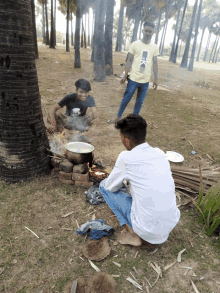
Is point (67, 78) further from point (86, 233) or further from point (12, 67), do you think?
point (86, 233)

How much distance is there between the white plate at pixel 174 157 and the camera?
474 cm

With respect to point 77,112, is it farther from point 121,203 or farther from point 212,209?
point 212,209

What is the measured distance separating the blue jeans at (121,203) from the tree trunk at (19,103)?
148cm

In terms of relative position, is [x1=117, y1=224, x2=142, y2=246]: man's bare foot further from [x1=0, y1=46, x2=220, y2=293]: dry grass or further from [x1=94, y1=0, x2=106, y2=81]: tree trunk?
[x1=94, y1=0, x2=106, y2=81]: tree trunk

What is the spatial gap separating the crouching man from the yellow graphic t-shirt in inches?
68.0

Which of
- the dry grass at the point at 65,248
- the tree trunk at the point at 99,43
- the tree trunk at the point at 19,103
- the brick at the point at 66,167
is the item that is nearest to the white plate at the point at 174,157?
the dry grass at the point at 65,248

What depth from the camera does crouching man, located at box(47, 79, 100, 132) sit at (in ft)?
13.8

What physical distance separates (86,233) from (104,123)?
4439 mm

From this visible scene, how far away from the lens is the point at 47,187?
3502 mm

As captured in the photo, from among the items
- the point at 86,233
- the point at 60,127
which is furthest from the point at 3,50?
the point at 86,233

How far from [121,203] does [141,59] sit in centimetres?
419

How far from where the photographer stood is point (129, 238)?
8.73ft

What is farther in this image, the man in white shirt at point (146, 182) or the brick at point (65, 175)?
the brick at point (65, 175)

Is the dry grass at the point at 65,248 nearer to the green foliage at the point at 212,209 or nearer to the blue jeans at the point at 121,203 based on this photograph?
the green foliage at the point at 212,209
